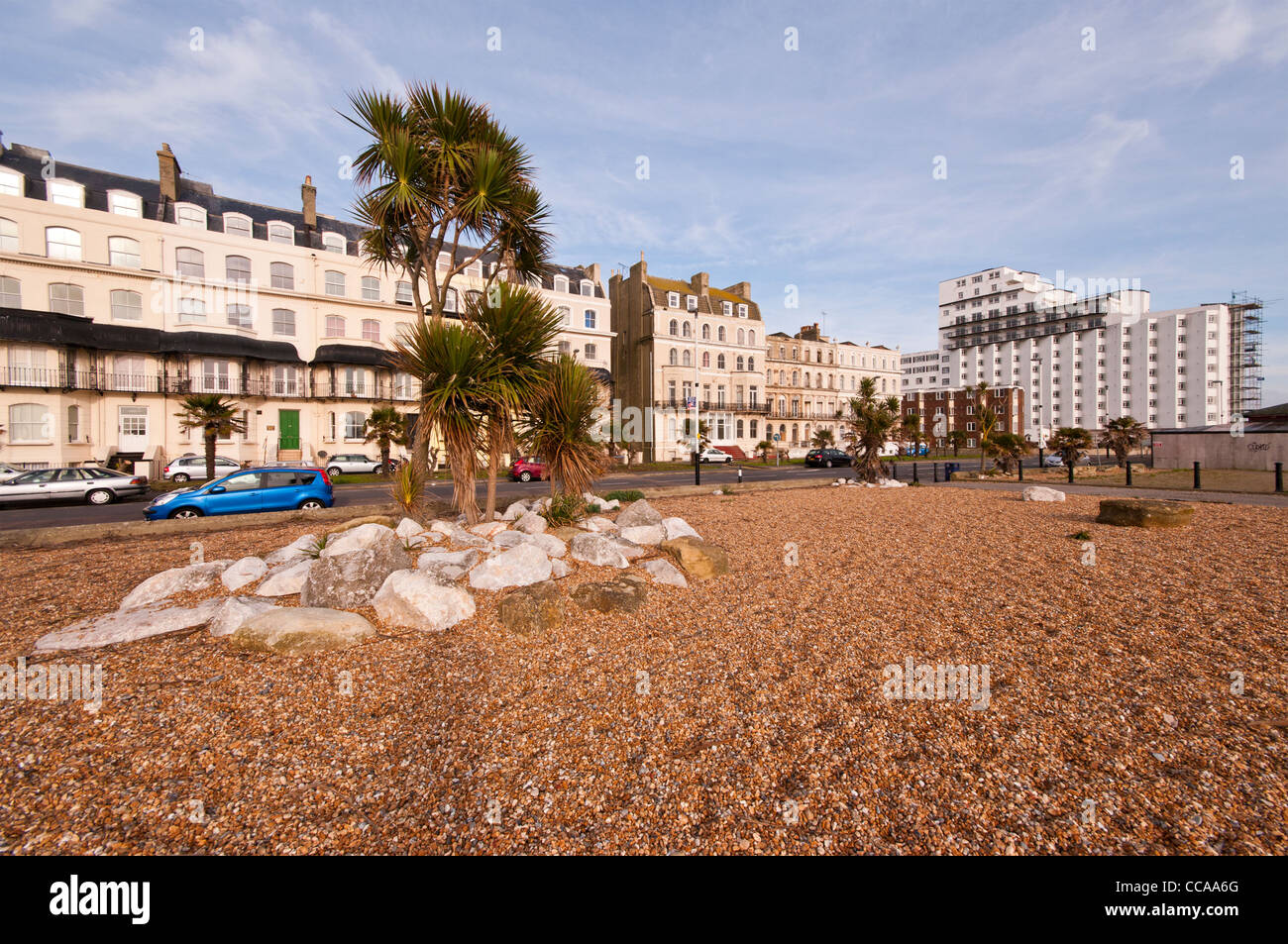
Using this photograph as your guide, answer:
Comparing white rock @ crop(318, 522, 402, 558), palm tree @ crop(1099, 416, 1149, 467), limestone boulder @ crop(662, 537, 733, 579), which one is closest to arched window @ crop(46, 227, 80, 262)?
white rock @ crop(318, 522, 402, 558)

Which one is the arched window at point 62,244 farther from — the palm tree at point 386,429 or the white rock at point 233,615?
the white rock at point 233,615

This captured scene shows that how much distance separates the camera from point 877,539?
9781mm

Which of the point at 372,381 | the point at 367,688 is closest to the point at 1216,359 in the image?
the point at 372,381

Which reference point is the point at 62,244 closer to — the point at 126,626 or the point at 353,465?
the point at 353,465

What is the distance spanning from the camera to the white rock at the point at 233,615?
5157mm

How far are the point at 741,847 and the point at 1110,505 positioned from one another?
12.1 metres

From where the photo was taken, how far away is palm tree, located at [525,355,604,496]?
911cm

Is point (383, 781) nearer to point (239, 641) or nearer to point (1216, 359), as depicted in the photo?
point (239, 641)

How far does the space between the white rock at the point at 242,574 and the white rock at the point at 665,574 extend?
466 centimetres

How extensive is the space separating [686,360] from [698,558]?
4559 centimetres

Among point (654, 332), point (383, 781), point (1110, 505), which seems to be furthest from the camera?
point (654, 332)

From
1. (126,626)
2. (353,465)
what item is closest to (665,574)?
(126,626)

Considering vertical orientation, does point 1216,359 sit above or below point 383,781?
above

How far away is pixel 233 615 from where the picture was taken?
5.25 metres
